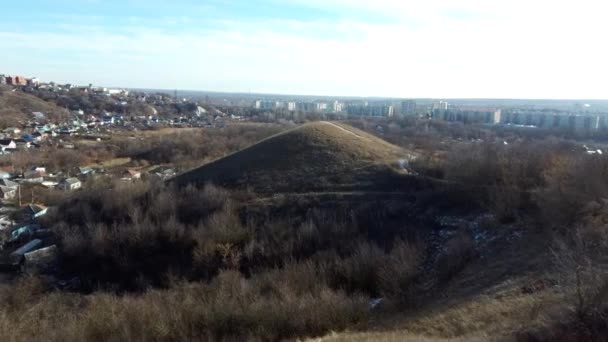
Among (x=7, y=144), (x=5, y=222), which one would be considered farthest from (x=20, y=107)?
(x=5, y=222)

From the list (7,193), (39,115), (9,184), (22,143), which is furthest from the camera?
(39,115)

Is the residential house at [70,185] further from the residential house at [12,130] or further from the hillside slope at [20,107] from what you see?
the hillside slope at [20,107]

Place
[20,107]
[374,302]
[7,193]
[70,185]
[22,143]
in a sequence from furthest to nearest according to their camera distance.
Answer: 1. [20,107]
2. [22,143]
3. [70,185]
4. [7,193]
5. [374,302]

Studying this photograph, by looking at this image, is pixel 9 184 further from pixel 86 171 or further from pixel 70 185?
pixel 86 171

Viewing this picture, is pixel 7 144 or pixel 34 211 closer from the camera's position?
pixel 34 211

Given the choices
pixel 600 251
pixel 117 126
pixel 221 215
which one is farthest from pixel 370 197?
pixel 117 126

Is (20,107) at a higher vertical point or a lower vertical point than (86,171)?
higher

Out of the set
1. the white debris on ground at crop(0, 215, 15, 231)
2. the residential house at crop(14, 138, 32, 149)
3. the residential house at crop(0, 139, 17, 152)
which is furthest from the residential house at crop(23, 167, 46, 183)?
the white debris on ground at crop(0, 215, 15, 231)
